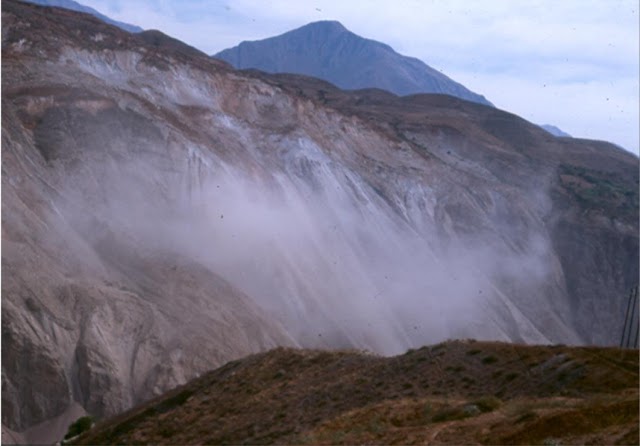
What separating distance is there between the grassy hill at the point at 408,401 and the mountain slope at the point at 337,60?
156 metres

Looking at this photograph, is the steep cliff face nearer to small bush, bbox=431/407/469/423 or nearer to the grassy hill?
the grassy hill

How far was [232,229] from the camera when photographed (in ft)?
166

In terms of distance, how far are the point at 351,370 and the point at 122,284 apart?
21079mm

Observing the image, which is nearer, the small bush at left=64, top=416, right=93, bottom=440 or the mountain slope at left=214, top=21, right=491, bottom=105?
the small bush at left=64, top=416, right=93, bottom=440

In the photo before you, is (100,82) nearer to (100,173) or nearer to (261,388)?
(100,173)

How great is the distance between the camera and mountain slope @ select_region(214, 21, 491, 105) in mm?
179625

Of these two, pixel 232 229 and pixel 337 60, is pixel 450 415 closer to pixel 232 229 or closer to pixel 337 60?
pixel 232 229

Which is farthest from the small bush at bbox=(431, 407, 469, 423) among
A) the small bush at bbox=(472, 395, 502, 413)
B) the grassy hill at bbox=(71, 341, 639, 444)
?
the small bush at bbox=(472, 395, 502, 413)

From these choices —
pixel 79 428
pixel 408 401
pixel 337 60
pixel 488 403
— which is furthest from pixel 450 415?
pixel 337 60

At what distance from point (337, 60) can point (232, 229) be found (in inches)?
5500

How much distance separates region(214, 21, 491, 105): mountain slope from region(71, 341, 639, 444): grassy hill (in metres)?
156

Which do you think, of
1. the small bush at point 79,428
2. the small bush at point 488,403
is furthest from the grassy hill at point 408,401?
the small bush at point 79,428

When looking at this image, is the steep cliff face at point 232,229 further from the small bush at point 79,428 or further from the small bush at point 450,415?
the small bush at point 450,415

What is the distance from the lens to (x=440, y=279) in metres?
61.4
